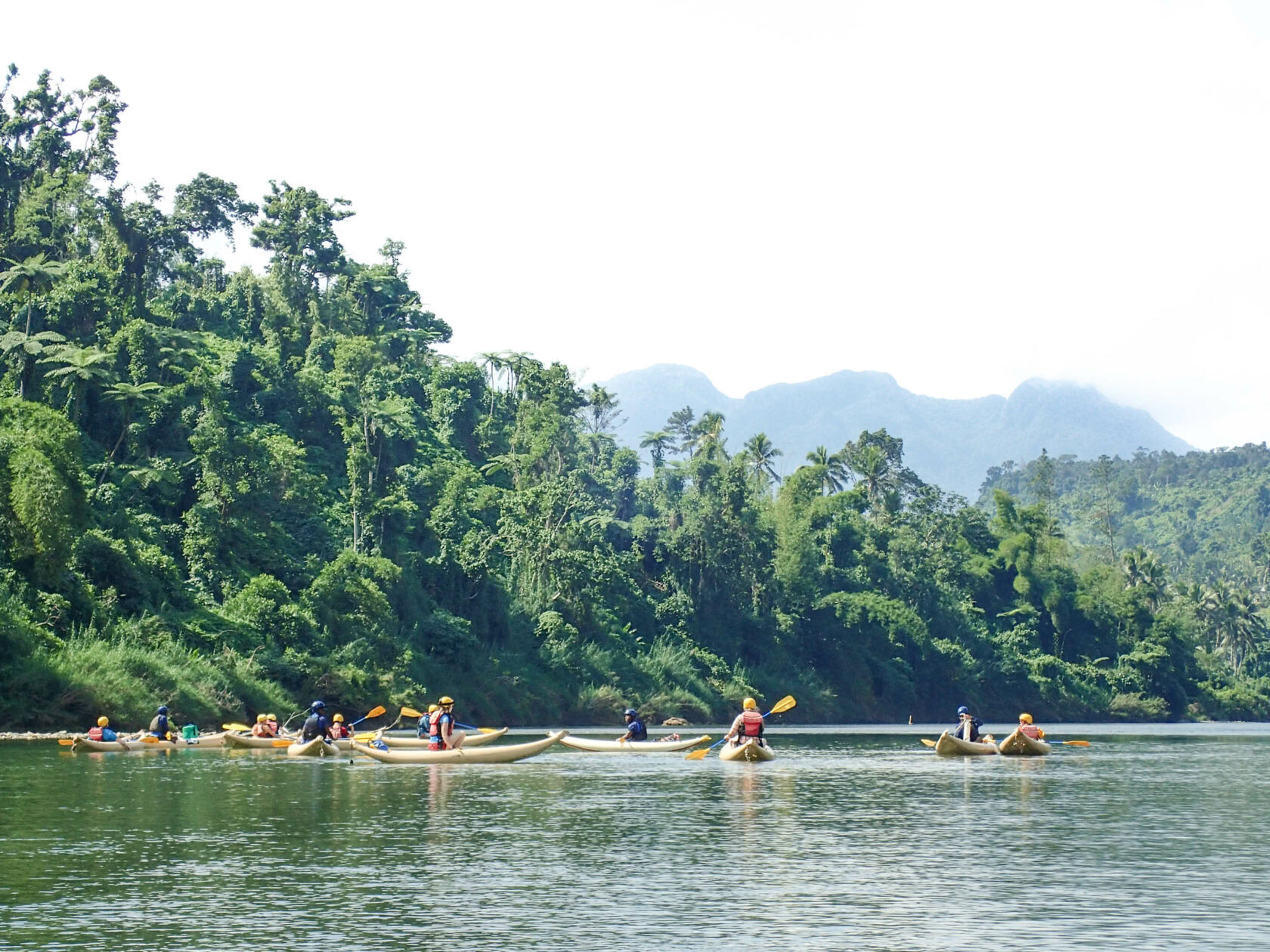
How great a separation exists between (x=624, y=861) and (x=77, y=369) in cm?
5050

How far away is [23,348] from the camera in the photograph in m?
64.6

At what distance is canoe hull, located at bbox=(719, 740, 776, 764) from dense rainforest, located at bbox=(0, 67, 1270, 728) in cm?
2278

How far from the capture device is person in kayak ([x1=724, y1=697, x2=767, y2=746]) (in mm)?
39219

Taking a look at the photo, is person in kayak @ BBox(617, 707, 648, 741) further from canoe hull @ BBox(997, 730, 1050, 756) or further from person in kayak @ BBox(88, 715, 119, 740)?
person in kayak @ BBox(88, 715, 119, 740)

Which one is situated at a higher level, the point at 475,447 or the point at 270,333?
the point at 270,333

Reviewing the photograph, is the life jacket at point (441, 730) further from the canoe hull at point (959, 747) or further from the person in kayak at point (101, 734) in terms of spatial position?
the canoe hull at point (959, 747)

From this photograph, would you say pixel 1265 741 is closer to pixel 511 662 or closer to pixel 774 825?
pixel 511 662

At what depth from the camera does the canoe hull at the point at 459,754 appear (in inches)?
1554

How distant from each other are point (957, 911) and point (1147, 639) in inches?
4110

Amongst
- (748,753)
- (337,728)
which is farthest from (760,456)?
(748,753)

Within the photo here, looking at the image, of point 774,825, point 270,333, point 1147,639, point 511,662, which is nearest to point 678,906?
point 774,825

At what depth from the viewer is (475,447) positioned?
10144 centimetres

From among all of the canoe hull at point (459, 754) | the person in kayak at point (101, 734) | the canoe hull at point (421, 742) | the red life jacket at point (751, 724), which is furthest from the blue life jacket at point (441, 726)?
the person in kayak at point (101, 734)

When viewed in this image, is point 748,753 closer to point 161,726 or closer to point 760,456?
point 161,726
